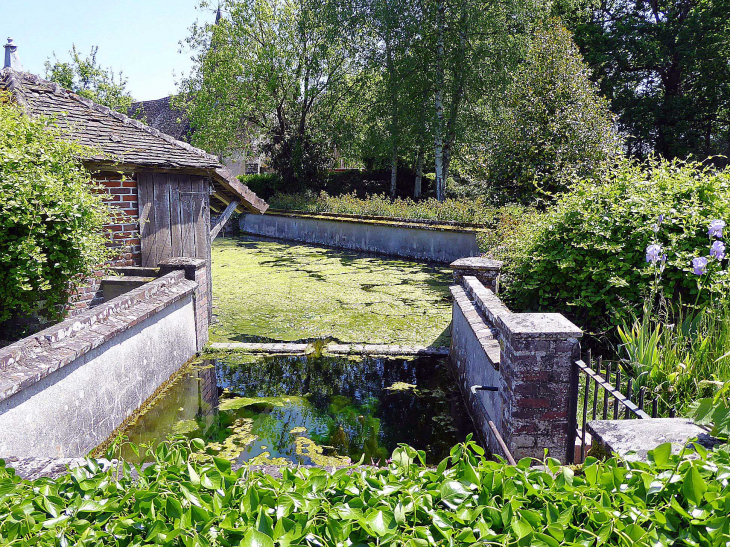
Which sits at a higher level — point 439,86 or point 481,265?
point 439,86

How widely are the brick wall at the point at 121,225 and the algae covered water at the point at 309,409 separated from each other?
5.14 feet

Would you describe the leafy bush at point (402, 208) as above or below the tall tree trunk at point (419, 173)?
below

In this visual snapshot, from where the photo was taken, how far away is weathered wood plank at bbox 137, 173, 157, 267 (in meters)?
7.19

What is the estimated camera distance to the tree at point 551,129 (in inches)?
429

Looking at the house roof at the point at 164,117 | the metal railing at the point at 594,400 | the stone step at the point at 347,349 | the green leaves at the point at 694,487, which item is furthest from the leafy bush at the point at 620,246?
the house roof at the point at 164,117

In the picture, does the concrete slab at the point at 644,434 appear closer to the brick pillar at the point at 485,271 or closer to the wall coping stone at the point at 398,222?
the brick pillar at the point at 485,271

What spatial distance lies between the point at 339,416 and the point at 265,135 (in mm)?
24716

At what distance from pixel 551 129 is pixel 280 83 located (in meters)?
18.2

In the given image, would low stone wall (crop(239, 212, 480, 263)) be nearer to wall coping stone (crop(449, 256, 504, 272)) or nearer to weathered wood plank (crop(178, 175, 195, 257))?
wall coping stone (crop(449, 256, 504, 272))

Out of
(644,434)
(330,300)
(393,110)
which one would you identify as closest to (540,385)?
(644,434)

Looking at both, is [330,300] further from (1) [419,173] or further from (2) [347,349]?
(1) [419,173]

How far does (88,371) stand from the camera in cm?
442

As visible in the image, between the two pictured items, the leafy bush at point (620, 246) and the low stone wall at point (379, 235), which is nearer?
the leafy bush at point (620, 246)

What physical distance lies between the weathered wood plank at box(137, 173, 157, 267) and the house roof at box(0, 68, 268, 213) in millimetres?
278
